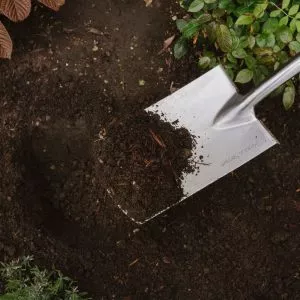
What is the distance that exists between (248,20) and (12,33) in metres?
1.01

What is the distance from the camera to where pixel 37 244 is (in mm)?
1886

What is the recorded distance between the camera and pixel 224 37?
176cm

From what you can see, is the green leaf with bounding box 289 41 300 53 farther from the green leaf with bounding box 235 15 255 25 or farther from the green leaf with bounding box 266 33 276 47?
the green leaf with bounding box 235 15 255 25

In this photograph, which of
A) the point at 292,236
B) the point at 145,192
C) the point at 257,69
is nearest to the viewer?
the point at 145,192

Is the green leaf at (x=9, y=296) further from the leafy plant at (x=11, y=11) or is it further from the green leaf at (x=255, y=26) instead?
the green leaf at (x=255, y=26)

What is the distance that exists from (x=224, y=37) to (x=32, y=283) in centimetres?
126

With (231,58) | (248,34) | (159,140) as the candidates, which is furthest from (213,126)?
(248,34)

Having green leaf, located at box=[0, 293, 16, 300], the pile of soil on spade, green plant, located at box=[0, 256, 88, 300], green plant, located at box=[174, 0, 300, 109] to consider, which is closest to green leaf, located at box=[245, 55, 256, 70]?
green plant, located at box=[174, 0, 300, 109]

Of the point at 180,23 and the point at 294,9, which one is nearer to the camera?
the point at 294,9

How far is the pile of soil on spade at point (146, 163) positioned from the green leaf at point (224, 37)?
0.38m

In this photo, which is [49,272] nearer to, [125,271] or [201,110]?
[125,271]

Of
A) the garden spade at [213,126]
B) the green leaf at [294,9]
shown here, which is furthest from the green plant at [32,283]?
the green leaf at [294,9]

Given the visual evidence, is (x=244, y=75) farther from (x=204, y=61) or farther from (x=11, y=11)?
(x=11, y=11)

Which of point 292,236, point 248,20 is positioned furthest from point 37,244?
point 248,20
